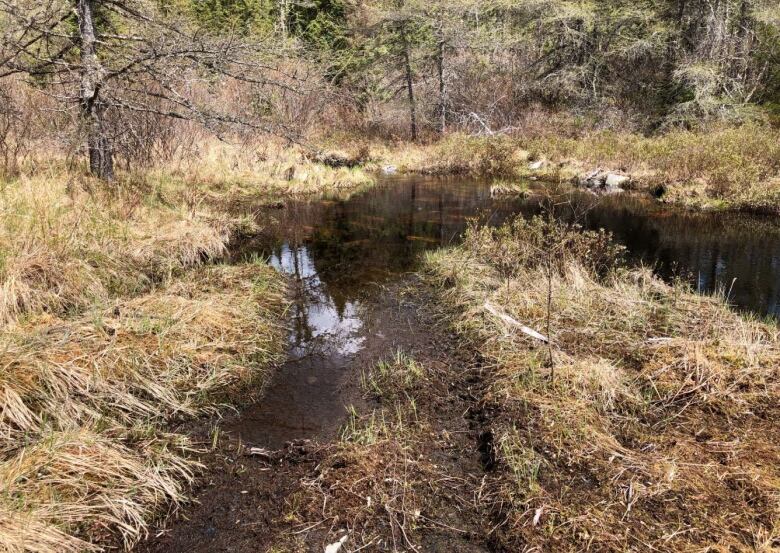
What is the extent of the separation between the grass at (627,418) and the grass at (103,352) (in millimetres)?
2177

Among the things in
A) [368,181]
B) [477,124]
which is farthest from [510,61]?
[368,181]

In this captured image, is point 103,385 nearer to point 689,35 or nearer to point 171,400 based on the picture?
point 171,400

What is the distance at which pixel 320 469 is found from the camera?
10.6 feet

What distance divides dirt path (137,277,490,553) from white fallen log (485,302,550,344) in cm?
60

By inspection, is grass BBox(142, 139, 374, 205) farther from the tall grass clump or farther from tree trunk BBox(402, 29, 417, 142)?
the tall grass clump

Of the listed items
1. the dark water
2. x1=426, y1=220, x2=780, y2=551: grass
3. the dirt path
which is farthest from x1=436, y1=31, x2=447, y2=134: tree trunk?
the dirt path

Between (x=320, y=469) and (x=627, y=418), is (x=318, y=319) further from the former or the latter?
(x=627, y=418)

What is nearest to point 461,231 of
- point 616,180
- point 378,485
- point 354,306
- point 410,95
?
point 354,306

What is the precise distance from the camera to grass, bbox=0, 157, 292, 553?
2688 mm

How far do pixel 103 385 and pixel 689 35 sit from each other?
2523 centimetres

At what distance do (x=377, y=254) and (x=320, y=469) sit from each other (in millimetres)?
6000

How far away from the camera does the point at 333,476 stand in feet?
10.4

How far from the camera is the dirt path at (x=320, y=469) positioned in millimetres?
2732


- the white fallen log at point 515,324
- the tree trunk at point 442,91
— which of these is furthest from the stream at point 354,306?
the tree trunk at point 442,91
